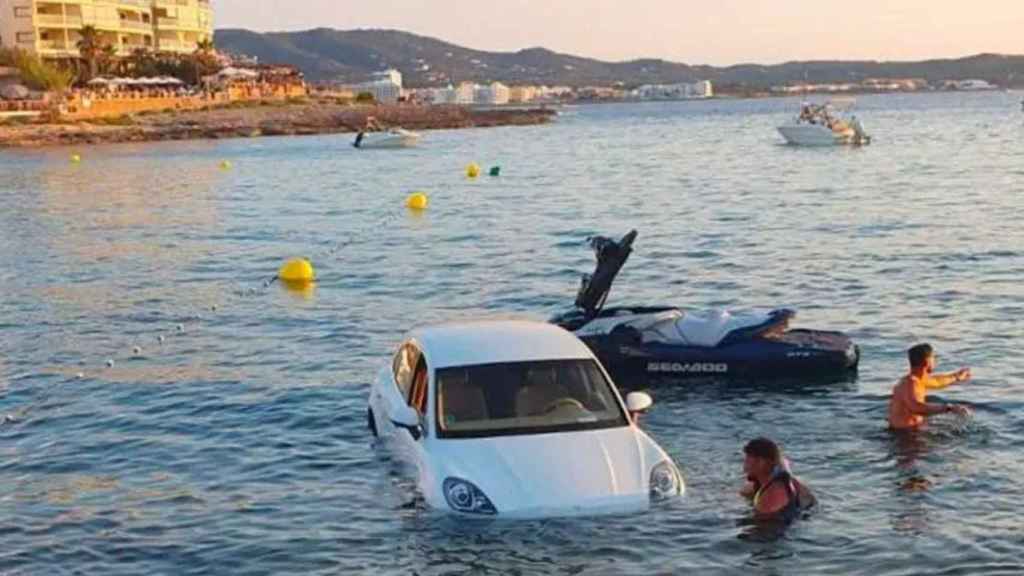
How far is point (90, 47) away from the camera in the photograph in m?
134

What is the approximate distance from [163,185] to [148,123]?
59.8 m

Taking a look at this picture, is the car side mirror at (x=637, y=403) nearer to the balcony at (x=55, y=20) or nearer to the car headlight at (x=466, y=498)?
the car headlight at (x=466, y=498)

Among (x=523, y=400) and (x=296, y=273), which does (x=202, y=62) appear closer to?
(x=296, y=273)

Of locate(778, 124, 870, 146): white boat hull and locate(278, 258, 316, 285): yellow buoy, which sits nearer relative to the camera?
locate(278, 258, 316, 285): yellow buoy

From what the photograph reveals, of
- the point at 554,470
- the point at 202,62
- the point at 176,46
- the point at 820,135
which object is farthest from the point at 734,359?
the point at 176,46

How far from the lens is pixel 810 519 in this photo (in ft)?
42.4

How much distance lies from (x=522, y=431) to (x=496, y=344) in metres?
1.35

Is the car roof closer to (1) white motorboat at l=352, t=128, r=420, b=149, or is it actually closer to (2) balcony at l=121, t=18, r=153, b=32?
(1) white motorboat at l=352, t=128, r=420, b=149

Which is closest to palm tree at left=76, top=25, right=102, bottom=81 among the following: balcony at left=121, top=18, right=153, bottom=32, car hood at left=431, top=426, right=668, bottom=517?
balcony at left=121, top=18, right=153, bottom=32

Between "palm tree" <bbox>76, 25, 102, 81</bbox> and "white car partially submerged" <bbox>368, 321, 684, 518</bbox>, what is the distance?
5031 inches

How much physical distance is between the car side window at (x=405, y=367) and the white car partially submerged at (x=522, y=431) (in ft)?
0.14

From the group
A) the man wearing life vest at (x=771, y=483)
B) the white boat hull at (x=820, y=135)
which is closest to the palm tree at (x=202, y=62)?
the white boat hull at (x=820, y=135)

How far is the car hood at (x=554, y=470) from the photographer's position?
11.9 metres

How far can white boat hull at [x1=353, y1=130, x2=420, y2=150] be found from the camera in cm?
9725
